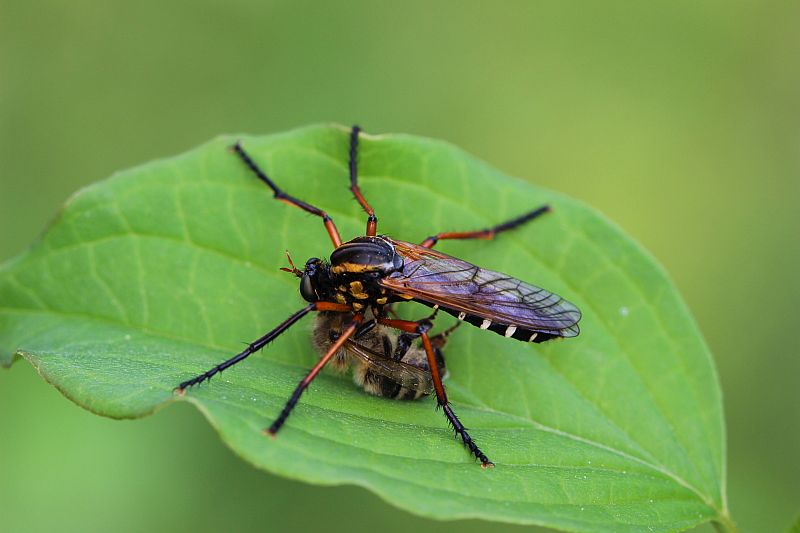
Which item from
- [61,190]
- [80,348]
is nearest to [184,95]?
[61,190]

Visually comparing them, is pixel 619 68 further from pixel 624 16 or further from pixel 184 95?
pixel 184 95

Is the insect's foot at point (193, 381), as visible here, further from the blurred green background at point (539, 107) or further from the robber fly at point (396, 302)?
the blurred green background at point (539, 107)

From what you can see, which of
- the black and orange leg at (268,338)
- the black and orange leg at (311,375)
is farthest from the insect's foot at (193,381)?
the black and orange leg at (311,375)

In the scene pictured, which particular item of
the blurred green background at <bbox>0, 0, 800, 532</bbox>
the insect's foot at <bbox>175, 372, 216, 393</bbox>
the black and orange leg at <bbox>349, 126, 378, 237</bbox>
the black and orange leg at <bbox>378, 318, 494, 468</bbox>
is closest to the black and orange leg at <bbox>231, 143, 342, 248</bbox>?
the black and orange leg at <bbox>349, 126, 378, 237</bbox>

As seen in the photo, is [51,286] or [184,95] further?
[184,95]

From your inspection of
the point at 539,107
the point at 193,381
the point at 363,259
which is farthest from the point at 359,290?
the point at 539,107

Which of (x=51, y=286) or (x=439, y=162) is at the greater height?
(x=439, y=162)

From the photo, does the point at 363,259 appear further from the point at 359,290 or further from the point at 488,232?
the point at 488,232
